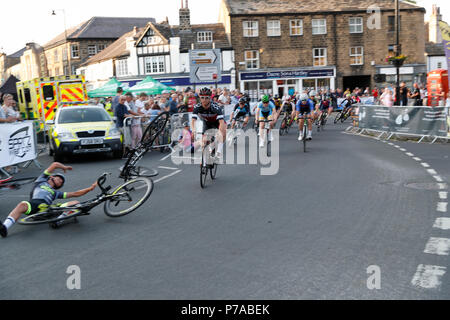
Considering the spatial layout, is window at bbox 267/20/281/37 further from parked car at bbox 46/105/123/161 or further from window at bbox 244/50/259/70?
parked car at bbox 46/105/123/161

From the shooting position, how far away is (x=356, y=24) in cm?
5759

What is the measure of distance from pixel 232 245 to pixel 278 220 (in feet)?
4.77

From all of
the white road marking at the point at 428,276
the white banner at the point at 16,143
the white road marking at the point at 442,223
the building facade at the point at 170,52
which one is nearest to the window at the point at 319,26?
the building facade at the point at 170,52

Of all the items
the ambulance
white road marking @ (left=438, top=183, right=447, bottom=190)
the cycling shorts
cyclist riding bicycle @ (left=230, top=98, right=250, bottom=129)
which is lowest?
white road marking @ (left=438, top=183, right=447, bottom=190)

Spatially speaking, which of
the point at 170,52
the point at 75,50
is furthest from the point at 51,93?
the point at 75,50

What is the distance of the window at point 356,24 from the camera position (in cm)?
5750

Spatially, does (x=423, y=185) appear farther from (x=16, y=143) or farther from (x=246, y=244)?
(x=16, y=143)

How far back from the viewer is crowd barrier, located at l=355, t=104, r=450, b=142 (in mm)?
17672

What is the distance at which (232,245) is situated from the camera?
631 cm

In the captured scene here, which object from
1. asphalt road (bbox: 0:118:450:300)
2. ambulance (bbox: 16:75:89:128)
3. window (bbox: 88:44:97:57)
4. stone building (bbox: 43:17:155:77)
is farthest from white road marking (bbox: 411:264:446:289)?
window (bbox: 88:44:97:57)

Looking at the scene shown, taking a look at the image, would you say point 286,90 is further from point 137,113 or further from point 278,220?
point 278,220

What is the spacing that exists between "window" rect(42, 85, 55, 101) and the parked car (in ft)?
26.0

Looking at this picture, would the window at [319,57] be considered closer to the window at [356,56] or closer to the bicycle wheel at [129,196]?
the window at [356,56]

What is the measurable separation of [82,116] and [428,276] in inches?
539
